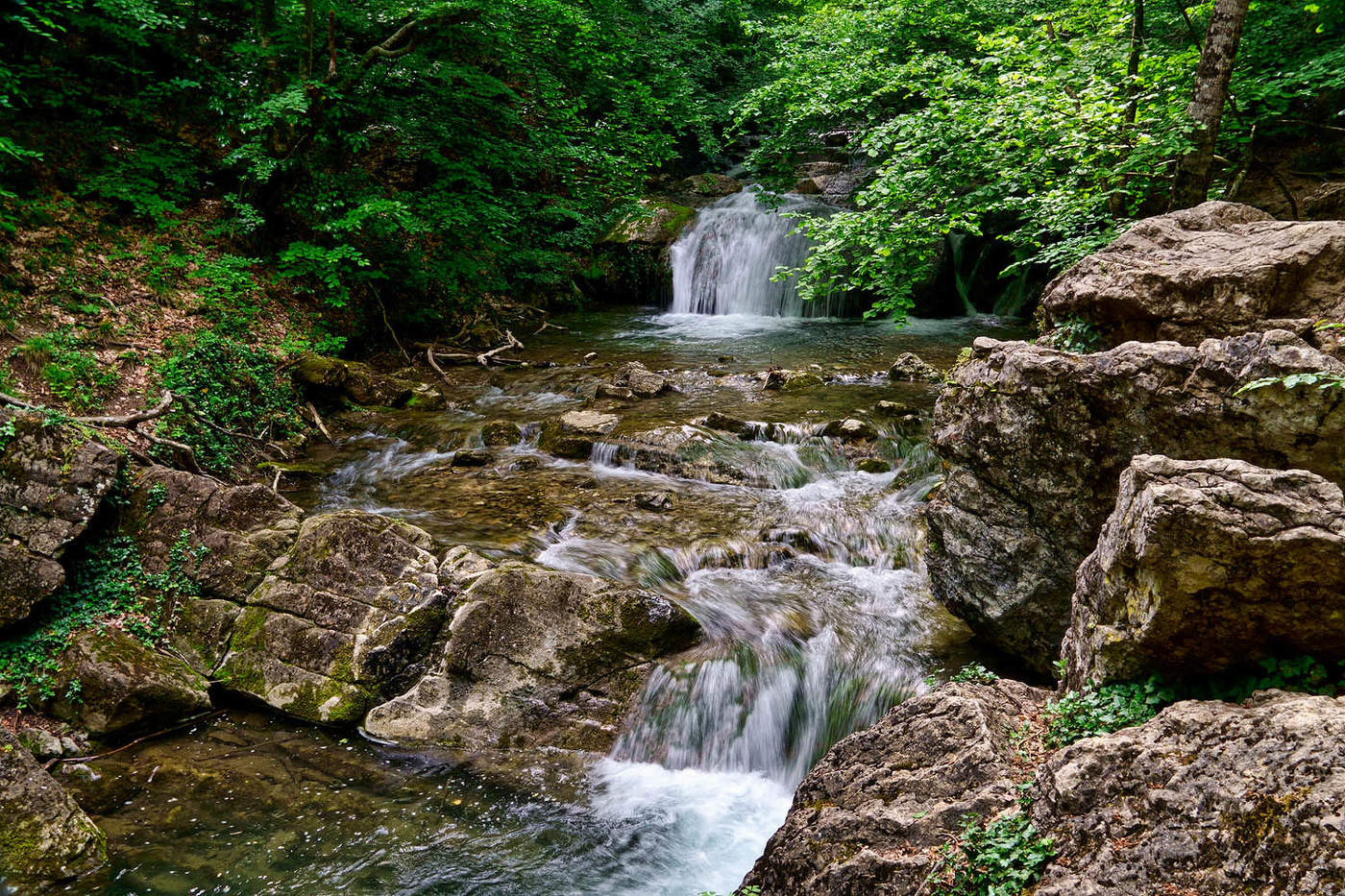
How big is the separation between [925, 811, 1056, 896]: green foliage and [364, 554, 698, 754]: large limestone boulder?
3.15 metres

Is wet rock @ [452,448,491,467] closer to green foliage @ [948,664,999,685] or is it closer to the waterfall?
green foliage @ [948,664,999,685]

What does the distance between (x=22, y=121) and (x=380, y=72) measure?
5015 millimetres

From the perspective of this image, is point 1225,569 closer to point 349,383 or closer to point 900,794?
point 900,794

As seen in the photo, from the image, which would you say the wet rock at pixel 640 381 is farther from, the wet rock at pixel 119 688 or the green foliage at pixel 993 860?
the green foliage at pixel 993 860

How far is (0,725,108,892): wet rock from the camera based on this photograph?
12.8 ft

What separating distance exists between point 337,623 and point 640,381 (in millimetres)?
7173

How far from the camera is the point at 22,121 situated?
33.0ft

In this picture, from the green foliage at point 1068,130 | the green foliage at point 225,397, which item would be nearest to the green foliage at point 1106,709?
the green foliage at point 1068,130

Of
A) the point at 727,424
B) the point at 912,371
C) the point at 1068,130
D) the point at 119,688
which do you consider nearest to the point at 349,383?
the point at 727,424

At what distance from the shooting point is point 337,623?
568 centimetres

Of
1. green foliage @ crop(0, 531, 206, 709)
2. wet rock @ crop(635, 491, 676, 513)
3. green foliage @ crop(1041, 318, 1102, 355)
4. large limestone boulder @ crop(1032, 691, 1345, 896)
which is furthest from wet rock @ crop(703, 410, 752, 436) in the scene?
large limestone boulder @ crop(1032, 691, 1345, 896)

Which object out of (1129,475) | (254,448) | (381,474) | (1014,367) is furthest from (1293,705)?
(254,448)

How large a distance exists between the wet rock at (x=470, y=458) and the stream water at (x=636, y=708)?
21cm

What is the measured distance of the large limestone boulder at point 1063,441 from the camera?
359 centimetres
